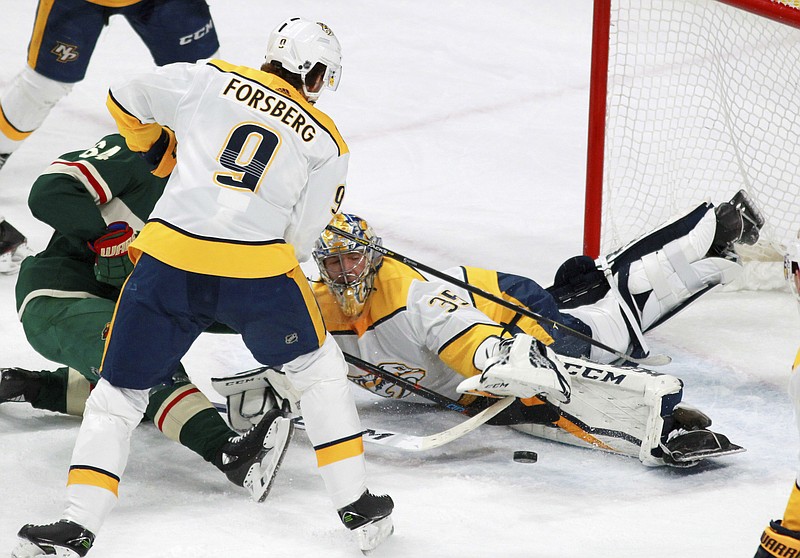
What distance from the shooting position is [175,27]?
4426mm

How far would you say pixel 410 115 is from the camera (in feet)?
19.7

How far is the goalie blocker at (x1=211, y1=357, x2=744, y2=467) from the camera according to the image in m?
3.24

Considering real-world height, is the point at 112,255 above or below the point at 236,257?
below

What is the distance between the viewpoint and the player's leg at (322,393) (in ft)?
9.12

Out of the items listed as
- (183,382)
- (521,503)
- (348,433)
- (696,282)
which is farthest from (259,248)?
(696,282)

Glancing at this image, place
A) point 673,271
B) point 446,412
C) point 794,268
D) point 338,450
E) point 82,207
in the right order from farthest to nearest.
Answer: point 673,271
point 446,412
point 82,207
point 338,450
point 794,268

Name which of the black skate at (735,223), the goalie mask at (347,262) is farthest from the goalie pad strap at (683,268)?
the goalie mask at (347,262)

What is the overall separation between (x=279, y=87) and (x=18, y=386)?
3.86 ft

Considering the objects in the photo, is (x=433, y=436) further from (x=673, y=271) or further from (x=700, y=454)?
(x=673, y=271)

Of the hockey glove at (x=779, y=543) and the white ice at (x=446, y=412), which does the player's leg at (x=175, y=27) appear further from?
the hockey glove at (x=779, y=543)

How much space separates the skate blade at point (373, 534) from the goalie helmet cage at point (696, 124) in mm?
1917

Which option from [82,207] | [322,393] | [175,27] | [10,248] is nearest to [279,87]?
[322,393]

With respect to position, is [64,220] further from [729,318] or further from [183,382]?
[729,318]

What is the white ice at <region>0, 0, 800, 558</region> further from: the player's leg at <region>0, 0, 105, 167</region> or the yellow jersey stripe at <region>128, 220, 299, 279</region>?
the yellow jersey stripe at <region>128, 220, 299, 279</region>
